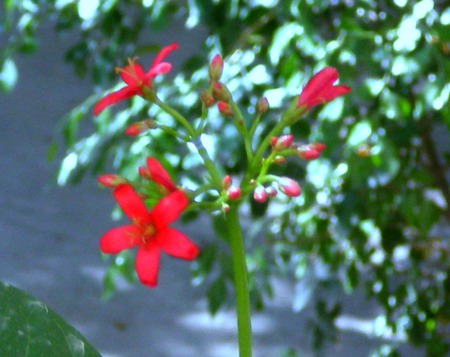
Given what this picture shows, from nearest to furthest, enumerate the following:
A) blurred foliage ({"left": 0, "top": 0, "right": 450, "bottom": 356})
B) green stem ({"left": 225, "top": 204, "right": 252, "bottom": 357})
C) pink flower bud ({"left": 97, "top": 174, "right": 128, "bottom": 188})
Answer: green stem ({"left": 225, "top": 204, "right": 252, "bottom": 357}) < pink flower bud ({"left": 97, "top": 174, "right": 128, "bottom": 188}) < blurred foliage ({"left": 0, "top": 0, "right": 450, "bottom": 356})

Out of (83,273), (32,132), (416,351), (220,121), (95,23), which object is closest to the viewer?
(220,121)

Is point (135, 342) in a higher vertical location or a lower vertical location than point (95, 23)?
lower

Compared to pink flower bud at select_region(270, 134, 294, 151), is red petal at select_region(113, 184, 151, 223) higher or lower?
lower

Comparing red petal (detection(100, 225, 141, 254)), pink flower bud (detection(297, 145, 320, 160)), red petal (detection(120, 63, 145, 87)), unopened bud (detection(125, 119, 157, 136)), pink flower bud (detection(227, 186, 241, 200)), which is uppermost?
red petal (detection(120, 63, 145, 87))

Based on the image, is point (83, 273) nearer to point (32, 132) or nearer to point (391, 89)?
point (32, 132)

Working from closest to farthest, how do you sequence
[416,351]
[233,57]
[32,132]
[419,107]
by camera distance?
[419,107], [233,57], [416,351], [32,132]

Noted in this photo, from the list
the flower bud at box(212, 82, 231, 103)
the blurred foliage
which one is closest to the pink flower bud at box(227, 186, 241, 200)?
the flower bud at box(212, 82, 231, 103)

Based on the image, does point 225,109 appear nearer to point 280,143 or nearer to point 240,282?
point 280,143

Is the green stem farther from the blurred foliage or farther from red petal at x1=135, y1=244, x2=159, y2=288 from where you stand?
the blurred foliage

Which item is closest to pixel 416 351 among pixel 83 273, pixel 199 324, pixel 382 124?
pixel 199 324
